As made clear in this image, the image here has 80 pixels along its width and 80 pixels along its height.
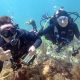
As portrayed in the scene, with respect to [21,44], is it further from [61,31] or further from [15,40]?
[61,31]

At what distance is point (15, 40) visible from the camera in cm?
517

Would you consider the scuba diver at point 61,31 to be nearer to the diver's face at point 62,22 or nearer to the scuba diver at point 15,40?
the diver's face at point 62,22

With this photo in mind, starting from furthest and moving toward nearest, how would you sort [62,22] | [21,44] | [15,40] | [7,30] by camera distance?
[62,22], [21,44], [15,40], [7,30]

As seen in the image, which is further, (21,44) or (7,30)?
(21,44)

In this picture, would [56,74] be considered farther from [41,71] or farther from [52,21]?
[52,21]

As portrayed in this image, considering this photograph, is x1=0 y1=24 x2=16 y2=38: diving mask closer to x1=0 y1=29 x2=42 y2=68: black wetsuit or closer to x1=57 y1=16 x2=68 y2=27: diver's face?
x1=0 y1=29 x2=42 y2=68: black wetsuit

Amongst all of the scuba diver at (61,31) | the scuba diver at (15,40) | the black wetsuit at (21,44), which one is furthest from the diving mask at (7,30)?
the scuba diver at (61,31)

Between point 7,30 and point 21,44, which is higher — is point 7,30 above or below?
above

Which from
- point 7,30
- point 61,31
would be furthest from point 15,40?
point 61,31

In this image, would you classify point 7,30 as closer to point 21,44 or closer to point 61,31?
point 21,44

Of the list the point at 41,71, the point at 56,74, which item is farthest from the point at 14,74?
the point at 56,74

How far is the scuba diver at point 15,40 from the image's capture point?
16.4 feet

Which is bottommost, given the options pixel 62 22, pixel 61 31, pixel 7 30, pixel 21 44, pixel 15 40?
pixel 61 31

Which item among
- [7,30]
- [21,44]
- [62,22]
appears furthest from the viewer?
[62,22]
